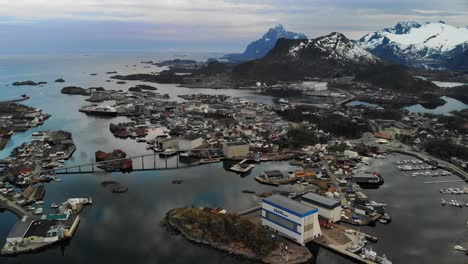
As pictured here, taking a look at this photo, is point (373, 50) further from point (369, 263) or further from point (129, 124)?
point (369, 263)

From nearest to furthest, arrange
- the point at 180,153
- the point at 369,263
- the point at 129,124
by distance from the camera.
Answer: the point at 369,263, the point at 180,153, the point at 129,124

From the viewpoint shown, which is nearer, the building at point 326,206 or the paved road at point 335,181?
the building at point 326,206

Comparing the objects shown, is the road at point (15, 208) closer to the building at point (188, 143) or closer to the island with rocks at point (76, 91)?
the building at point (188, 143)

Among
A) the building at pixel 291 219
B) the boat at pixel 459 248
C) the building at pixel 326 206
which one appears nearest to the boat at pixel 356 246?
the building at pixel 291 219

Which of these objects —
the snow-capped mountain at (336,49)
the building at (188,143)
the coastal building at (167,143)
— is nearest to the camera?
the building at (188,143)

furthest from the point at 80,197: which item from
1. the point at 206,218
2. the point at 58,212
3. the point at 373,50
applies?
the point at 373,50
